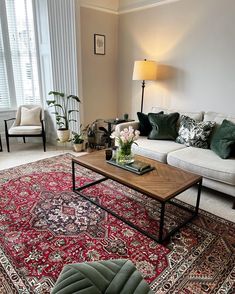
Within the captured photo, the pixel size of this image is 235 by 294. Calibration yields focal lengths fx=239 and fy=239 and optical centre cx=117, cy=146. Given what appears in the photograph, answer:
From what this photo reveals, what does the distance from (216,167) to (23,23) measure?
4.39 metres

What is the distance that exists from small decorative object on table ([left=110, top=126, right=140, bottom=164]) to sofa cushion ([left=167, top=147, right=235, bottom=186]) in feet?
2.17

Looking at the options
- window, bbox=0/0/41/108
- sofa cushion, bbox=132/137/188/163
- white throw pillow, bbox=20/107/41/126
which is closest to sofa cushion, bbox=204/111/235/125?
sofa cushion, bbox=132/137/188/163

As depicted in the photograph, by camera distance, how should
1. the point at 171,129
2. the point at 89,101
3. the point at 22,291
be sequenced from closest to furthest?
the point at 22,291, the point at 171,129, the point at 89,101

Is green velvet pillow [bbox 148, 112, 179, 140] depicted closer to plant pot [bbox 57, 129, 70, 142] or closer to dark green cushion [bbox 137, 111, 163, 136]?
dark green cushion [bbox 137, 111, 163, 136]

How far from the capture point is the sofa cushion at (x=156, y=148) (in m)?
3.10

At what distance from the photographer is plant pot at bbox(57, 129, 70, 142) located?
441 centimetres

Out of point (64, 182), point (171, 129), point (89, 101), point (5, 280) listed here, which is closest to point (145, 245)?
point (5, 280)

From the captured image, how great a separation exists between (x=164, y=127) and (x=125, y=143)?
1241 mm

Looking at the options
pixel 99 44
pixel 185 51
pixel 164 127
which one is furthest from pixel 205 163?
pixel 99 44

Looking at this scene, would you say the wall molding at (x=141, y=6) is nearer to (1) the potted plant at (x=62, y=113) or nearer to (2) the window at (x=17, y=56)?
(2) the window at (x=17, y=56)

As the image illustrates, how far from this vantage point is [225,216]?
2445mm

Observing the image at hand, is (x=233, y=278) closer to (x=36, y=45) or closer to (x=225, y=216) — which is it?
(x=225, y=216)

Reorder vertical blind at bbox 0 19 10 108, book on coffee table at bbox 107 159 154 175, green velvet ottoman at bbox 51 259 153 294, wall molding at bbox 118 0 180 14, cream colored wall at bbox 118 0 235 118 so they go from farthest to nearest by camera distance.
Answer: vertical blind at bbox 0 19 10 108, wall molding at bbox 118 0 180 14, cream colored wall at bbox 118 0 235 118, book on coffee table at bbox 107 159 154 175, green velvet ottoman at bbox 51 259 153 294

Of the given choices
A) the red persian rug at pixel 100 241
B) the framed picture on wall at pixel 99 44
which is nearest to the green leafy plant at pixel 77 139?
the red persian rug at pixel 100 241
